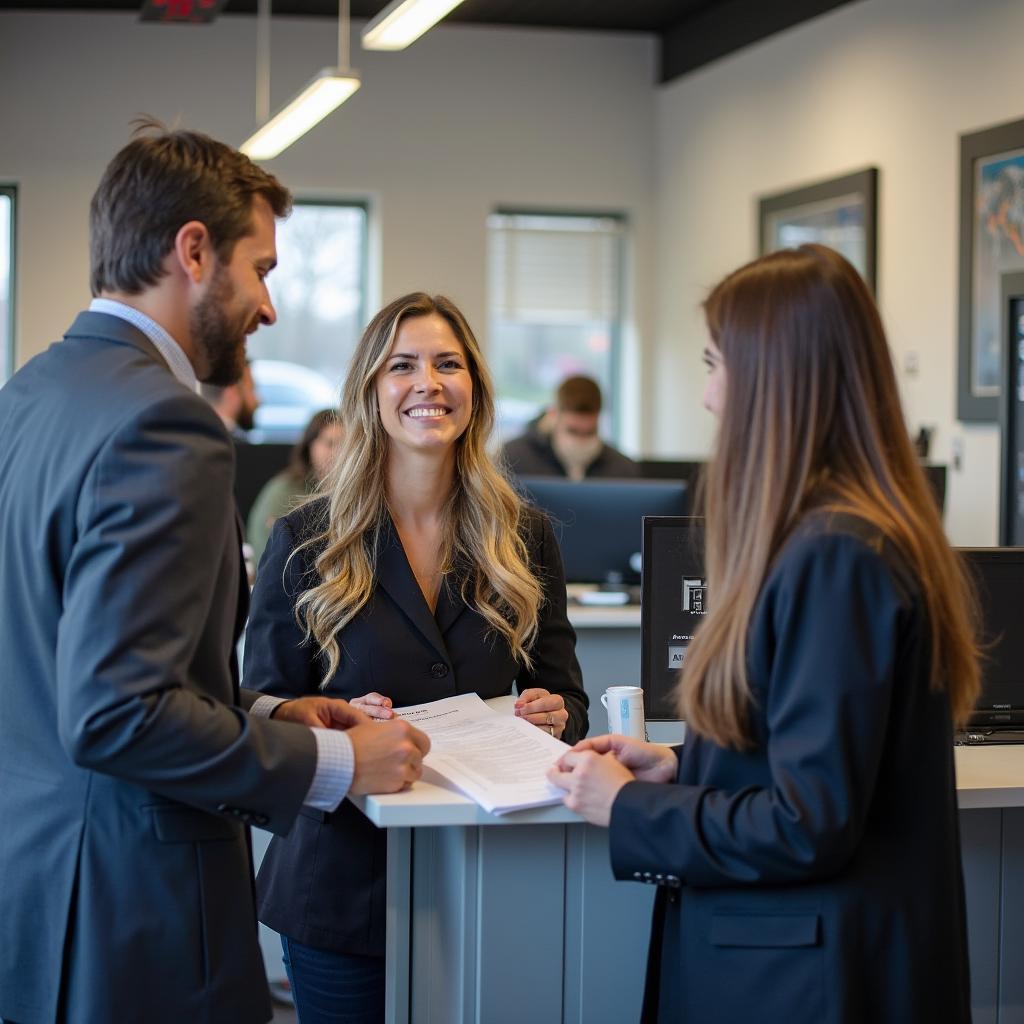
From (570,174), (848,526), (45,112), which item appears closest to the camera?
(848,526)

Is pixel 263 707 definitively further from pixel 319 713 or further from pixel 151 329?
pixel 151 329

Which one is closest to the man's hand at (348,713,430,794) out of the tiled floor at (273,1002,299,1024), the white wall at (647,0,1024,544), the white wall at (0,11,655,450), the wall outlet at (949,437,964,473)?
the tiled floor at (273,1002,299,1024)

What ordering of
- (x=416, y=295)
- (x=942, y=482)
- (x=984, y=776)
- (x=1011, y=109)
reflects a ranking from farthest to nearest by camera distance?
(x=1011, y=109) < (x=942, y=482) < (x=416, y=295) < (x=984, y=776)

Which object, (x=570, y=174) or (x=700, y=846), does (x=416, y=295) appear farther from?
(x=570, y=174)

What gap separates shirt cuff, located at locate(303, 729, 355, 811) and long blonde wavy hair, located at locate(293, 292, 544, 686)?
1.87 ft

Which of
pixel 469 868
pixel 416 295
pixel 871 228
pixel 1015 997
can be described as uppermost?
pixel 871 228

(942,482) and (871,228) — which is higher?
(871,228)

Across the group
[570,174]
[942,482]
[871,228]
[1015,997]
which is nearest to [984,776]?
[1015,997]

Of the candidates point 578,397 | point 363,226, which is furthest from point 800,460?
point 363,226

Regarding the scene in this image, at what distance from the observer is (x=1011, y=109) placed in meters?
5.38

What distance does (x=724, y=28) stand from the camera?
25.1 feet

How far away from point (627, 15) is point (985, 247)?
11.2 feet

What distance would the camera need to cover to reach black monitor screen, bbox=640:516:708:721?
2.42 m

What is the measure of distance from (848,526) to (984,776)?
899 mm
